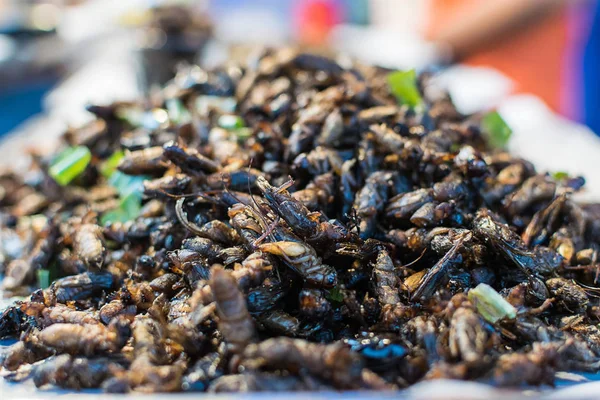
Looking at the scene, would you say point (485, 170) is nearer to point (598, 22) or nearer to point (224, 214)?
point (224, 214)

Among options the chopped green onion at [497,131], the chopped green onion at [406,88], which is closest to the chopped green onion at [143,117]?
the chopped green onion at [406,88]

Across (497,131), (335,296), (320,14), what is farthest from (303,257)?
(320,14)

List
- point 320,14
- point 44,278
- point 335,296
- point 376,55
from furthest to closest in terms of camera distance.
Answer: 1. point 320,14
2. point 376,55
3. point 44,278
4. point 335,296

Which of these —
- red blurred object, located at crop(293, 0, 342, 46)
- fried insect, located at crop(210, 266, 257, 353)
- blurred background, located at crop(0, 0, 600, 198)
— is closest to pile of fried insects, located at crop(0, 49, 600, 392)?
fried insect, located at crop(210, 266, 257, 353)

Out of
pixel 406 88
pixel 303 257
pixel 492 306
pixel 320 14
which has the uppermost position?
pixel 320 14

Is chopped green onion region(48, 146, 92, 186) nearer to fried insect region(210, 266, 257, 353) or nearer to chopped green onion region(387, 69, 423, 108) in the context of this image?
fried insect region(210, 266, 257, 353)

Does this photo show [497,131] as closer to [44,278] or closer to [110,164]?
[110,164]
